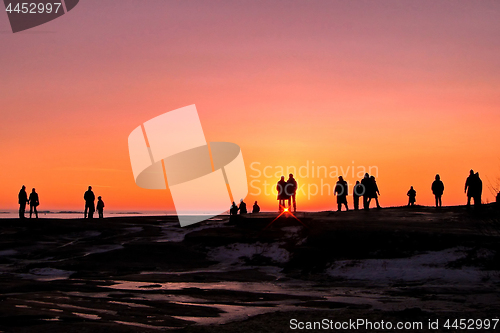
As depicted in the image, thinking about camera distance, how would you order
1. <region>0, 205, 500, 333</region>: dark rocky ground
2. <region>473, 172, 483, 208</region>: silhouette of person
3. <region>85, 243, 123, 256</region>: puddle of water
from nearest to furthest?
<region>0, 205, 500, 333</region>: dark rocky ground, <region>85, 243, 123, 256</region>: puddle of water, <region>473, 172, 483, 208</region>: silhouette of person

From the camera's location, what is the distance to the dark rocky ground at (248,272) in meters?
9.20

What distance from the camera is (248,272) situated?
58.5 ft

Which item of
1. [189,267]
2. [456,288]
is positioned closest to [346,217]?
[189,267]

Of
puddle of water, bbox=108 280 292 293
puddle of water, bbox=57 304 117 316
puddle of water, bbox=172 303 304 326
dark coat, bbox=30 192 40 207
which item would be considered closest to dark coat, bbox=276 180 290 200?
puddle of water, bbox=108 280 292 293

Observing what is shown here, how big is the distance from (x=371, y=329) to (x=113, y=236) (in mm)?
19259

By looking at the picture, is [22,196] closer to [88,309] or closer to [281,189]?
[281,189]

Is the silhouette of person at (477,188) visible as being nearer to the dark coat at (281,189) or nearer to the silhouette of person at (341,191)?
the silhouette of person at (341,191)

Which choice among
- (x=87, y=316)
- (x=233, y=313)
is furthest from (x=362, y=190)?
(x=87, y=316)

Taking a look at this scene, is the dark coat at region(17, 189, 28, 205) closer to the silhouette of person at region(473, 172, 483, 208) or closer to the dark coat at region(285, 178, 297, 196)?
the dark coat at region(285, 178, 297, 196)

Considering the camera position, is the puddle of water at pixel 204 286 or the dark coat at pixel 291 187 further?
the dark coat at pixel 291 187

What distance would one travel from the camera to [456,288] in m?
13.0

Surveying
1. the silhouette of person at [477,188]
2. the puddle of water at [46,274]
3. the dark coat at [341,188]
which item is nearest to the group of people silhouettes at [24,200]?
the puddle of water at [46,274]

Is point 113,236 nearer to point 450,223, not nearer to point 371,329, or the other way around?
point 450,223

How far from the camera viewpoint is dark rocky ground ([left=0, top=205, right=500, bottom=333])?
920cm
